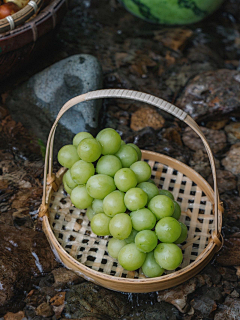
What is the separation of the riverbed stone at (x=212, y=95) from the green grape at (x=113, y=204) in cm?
135

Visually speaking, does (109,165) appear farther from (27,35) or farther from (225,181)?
(27,35)

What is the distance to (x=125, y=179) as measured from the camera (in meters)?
1.54

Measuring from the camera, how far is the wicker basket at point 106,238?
1.45 metres

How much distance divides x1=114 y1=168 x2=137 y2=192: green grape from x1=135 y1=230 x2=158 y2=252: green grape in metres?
0.23

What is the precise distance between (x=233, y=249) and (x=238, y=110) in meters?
1.25

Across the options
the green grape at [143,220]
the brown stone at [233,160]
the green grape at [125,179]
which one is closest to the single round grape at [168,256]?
the green grape at [143,220]

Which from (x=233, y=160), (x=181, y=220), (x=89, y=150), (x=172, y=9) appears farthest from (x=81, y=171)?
(x=172, y=9)

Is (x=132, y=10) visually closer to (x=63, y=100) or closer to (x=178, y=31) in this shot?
(x=178, y=31)

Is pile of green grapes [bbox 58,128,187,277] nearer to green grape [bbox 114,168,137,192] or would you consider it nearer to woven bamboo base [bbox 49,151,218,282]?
green grape [bbox 114,168,137,192]

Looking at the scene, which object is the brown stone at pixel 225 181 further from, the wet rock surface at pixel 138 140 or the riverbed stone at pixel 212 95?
the riverbed stone at pixel 212 95

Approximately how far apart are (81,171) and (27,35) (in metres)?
1.12

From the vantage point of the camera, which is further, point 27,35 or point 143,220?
point 27,35

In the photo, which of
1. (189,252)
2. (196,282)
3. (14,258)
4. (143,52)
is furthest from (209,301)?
(143,52)

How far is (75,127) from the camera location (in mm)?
2348
